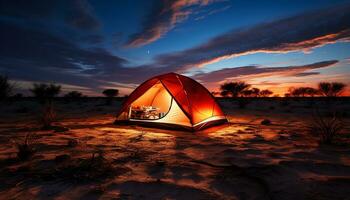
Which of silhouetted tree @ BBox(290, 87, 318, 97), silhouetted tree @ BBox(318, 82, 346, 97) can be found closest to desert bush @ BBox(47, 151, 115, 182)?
silhouetted tree @ BBox(318, 82, 346, 97)

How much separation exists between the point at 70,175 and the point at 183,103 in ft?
15.2

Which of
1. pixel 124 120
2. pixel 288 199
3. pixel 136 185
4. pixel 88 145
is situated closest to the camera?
pixel 288 199

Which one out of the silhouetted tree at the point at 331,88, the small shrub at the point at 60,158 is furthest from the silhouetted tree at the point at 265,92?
the small shrub at the point at 60,158

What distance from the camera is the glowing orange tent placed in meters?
7.03

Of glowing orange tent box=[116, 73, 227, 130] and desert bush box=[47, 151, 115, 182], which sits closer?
desert bush box=[47, 151, 115, 182]

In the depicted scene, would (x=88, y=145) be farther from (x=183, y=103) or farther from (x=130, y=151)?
(x=183, y=103)

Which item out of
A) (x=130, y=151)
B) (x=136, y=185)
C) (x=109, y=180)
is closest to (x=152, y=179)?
(x=136, y=185)

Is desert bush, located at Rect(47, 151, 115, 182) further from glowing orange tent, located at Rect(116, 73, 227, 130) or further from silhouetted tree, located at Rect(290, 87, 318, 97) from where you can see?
silhouetted tree, located at Rect(290, 87, 318, 97)

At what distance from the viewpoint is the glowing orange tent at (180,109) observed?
703 cm

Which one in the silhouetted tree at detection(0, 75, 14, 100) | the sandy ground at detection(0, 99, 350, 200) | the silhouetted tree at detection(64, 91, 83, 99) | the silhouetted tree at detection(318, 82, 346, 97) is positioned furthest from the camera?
the silhouetted tree at detection(64, 91, 83, 99)

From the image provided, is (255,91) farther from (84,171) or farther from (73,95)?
(84,171)

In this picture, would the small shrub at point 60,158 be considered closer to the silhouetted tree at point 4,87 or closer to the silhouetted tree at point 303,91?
the silhouetted tree at point 4,87

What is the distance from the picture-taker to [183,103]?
7051 mm

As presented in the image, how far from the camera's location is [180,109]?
7539mm
